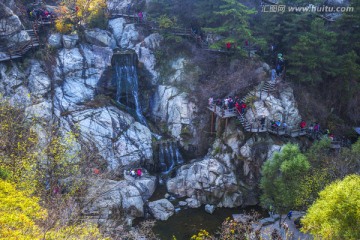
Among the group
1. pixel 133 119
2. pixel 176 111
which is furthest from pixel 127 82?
pixel 176 111

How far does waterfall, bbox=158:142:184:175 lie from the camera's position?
30.0 metres

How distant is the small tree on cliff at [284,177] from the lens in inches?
823

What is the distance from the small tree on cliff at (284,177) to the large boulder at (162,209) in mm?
8106

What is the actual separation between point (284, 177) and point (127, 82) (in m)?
19.6

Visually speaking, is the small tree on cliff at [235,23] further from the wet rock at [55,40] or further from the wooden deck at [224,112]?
the wet rock at [55,40]

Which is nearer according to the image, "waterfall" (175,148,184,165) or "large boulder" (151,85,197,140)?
"large boulder" (151,85,197,140)

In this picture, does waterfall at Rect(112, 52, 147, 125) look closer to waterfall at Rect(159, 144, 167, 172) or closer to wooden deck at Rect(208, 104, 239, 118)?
waterfall at Rect(159, 144, 167, 172)

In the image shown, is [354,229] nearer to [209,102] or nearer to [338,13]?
[209,102]

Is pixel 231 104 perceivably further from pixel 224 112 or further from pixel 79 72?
pixel 79 72

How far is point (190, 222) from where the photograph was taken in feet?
80.1

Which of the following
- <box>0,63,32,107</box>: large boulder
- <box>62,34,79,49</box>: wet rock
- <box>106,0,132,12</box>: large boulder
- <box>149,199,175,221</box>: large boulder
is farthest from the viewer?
<box>106,0,132,12</box>: large boulder

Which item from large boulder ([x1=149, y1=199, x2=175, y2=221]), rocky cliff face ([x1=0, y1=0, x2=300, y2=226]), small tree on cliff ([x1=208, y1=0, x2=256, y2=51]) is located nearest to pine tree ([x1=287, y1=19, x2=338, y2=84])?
rocky cliff face ([x1=0, y1=0, x2=300, y2=226])

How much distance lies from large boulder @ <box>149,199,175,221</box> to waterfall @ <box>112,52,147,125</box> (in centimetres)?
990

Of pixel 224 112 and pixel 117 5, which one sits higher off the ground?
pixel 117 5
